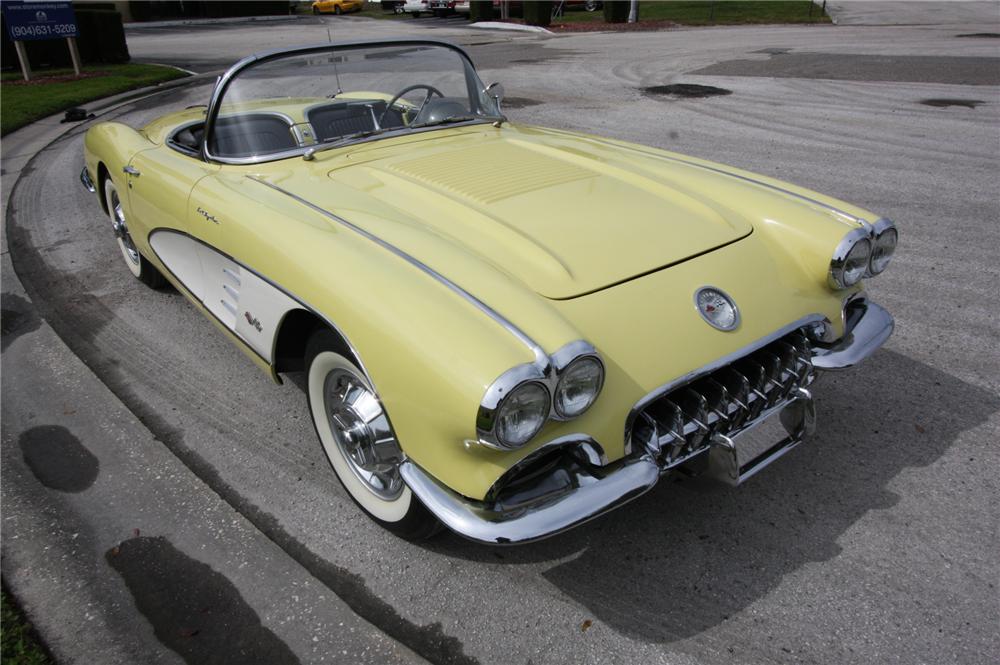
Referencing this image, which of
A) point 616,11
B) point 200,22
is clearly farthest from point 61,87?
point 200,22

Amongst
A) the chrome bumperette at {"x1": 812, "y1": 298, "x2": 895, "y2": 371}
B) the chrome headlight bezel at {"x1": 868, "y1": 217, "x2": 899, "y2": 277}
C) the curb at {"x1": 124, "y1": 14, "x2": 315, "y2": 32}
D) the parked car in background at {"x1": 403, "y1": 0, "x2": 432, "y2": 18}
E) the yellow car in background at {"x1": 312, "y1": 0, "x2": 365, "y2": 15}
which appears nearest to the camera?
the chrome bumperette at {"x1": 812, "y1": 298, "x2": 895, "y2": 371}

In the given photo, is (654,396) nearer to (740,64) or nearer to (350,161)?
(350,161)

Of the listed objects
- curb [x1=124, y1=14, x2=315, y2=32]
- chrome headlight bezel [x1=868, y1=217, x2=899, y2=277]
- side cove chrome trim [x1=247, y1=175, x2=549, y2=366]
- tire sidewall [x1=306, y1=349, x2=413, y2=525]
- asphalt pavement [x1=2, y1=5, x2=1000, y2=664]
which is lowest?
asphalt pavement [x1=2, y1=5, x2=1000, y2=664]

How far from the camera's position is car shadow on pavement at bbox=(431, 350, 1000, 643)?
2109 millimetres

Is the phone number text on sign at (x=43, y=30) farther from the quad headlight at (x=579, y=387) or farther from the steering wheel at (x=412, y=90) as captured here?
the quad headlight at (x=579, y=387)

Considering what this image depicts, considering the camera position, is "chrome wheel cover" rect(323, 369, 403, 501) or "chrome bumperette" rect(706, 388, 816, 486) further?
"chrome wheel cover" rect(323, 369, 403, 501)

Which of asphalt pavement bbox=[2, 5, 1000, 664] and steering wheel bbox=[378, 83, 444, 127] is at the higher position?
steering wheel bbox=[378, 83, 444, 127]

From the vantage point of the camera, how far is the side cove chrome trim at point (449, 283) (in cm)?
179

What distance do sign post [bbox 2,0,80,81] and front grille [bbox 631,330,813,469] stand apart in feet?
45.3

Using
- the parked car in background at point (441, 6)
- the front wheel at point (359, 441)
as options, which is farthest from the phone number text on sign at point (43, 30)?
the parked car in background at point (441, 6)

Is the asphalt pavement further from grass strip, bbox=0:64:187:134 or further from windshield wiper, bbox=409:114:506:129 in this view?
grass strip, bbox=0:64:187:134

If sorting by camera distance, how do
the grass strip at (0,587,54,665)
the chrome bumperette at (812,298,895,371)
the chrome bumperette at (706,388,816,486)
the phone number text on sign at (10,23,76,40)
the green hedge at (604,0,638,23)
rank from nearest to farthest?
the grass strip at (0,587,54,665) < the chrome bumperette at (706,388,816,486) < the chrome bumperette at (812,298,895,371) < the phone number text on sign at (10,23,76,40) < the green hedge at (604,0,638,23)

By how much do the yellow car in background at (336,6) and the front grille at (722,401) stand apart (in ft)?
121

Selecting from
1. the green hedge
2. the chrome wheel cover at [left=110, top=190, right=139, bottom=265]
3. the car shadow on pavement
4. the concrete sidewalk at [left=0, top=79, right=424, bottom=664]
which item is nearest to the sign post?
the chrome wheel cover at [left=110, top=190, right=139, bottom=265]
